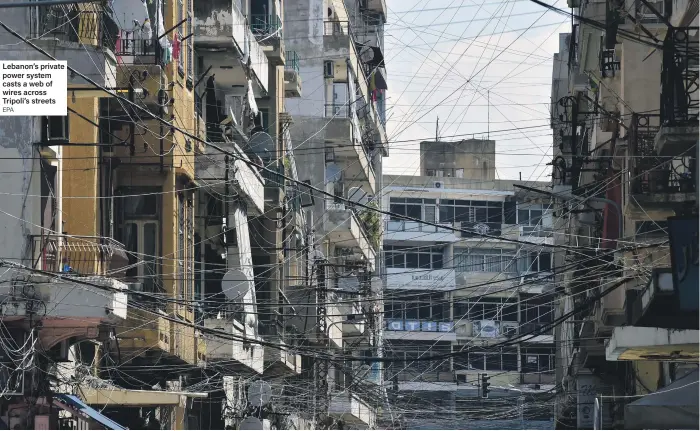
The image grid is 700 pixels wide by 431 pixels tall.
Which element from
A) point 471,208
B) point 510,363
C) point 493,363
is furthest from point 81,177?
point 510,363

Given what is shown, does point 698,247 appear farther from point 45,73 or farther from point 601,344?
point 601,344

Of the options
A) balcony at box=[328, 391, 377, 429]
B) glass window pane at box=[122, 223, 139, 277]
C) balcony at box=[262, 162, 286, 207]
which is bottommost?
balcony at box=[328, 391, 377, 429]

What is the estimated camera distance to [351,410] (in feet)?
212

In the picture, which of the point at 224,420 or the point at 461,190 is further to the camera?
the point at 461,190

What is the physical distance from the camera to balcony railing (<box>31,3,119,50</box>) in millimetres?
31141

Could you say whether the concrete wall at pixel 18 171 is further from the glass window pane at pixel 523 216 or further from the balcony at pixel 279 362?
the glass window pane at pixel 523 216

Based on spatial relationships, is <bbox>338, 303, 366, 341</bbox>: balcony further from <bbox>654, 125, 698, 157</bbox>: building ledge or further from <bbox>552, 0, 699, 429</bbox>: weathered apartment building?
<bbox>654, 125, 698, 157</bbox>: building ledge

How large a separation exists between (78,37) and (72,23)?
1.48 ft

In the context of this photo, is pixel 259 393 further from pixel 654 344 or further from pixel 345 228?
pixel 654 344

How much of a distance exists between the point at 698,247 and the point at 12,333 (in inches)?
447

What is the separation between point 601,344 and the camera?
4659 cm

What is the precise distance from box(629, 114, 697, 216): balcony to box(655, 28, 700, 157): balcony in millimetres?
1881

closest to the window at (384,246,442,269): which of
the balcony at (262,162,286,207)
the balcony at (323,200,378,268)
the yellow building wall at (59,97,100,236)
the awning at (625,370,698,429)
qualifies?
the balcony at (323,200,378,268)

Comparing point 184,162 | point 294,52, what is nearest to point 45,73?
point 184,162
